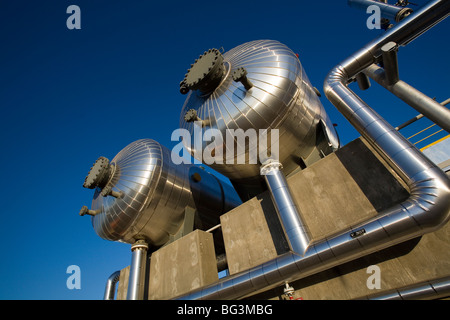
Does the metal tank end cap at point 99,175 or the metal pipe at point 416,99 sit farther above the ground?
the metal tank end cap at point 99,175

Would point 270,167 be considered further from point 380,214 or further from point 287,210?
point 380,214

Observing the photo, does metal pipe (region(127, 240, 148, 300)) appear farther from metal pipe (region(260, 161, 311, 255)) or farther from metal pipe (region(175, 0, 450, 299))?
metal pipe (region(260, 161, 311, 255))

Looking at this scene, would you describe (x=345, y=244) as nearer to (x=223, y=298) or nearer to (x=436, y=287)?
(x=436, y=287)

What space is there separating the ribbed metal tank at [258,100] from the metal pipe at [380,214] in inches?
→ 51.6

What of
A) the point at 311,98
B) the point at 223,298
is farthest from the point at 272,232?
the point at 311,98

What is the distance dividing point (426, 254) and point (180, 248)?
310 inches

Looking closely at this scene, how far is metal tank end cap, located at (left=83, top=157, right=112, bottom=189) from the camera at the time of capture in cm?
1103

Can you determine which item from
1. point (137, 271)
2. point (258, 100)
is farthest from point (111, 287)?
point (258, 100)

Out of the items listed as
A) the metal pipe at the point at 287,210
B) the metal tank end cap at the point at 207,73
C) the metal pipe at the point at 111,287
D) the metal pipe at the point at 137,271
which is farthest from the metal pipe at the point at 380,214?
the metal pipe at the point at 111,287

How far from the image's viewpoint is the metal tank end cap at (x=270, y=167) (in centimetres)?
813

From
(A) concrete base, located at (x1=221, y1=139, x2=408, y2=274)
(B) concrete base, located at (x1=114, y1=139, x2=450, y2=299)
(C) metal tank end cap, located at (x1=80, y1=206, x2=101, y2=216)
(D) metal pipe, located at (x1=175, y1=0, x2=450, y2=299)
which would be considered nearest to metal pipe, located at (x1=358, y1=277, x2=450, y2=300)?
(B) concrete base, located at (x1=114, y1=139, x2=450, y2=299)

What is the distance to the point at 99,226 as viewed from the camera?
11820 mm

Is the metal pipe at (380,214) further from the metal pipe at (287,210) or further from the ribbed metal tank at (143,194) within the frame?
the ribbed metal tank at (143,194)

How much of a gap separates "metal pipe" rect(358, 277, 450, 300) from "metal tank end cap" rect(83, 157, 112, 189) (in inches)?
430
